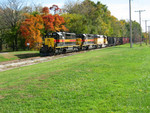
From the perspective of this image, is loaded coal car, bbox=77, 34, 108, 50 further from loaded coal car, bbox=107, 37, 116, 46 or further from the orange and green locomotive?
loaded coal car, bbox=107, 37, 116, 46

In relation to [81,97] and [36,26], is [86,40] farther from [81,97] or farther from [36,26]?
[81,97]

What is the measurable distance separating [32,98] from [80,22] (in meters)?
47.5

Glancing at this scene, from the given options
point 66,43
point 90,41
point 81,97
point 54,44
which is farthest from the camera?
point 90,41

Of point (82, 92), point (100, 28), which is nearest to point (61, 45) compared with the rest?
point (82, 92)

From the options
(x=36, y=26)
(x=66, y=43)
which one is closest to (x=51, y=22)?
(x=36, y=26)

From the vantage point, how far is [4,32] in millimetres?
51625

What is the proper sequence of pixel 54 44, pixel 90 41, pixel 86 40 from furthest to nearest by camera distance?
pixel 90 41 < pixel 86 40 < pixel 54 44

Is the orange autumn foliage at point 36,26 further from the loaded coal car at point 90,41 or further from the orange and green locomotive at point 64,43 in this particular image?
the orange and green locomotive at point 64,43

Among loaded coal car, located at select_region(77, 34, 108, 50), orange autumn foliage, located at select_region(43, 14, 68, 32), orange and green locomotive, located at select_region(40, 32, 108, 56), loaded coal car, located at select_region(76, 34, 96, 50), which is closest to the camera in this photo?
orange and green locomotive, located at select_region(40, 32, 108, 56)

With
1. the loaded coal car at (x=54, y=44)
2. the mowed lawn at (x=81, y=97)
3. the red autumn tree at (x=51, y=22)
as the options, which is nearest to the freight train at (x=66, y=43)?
the loaded coal car at (x=54, y=44)

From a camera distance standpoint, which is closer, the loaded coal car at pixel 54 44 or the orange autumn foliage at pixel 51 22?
the loaded coal car at pixel 54 44

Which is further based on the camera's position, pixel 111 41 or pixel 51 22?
pixel 111 41

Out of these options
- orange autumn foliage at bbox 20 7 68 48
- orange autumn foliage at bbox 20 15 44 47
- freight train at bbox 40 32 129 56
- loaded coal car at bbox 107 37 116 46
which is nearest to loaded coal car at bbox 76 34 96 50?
freight train at bbox 40 32 129 56

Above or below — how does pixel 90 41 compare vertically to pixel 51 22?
below
